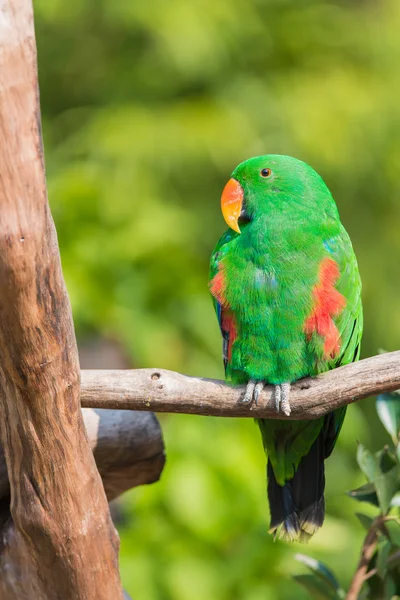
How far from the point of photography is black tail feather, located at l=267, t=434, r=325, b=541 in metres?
1.87

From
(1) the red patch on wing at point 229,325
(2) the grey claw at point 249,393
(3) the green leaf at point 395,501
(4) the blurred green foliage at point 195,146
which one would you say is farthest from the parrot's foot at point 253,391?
(4) the blurred green foliage at point 195,146

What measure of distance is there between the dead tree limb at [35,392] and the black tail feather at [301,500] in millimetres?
448

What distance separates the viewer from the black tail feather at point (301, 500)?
1866 mm

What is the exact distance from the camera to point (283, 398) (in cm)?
172

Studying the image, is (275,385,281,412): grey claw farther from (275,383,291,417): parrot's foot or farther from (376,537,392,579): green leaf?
(376,537,392,579): green leaf

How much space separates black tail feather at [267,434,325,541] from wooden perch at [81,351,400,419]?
0.34 metres

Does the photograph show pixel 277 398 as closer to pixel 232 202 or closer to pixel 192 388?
pixel 192 388

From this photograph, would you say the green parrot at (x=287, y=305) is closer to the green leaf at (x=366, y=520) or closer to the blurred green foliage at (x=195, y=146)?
the green leaf at (x=366, y=520)

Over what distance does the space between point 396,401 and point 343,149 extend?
2629 mm

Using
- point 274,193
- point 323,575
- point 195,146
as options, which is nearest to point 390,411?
point 323,575

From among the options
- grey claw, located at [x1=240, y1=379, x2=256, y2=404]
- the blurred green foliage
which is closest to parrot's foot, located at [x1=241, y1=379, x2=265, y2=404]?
grey claw, located at [x1=240, y1=379, x2=256, y2=404]

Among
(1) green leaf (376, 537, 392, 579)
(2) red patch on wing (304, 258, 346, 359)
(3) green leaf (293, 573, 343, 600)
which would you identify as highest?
(2) red patch on wing (304, 258, 346, 359)

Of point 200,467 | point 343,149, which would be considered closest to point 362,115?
point 343,149

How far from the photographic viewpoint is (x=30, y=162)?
1.15m
